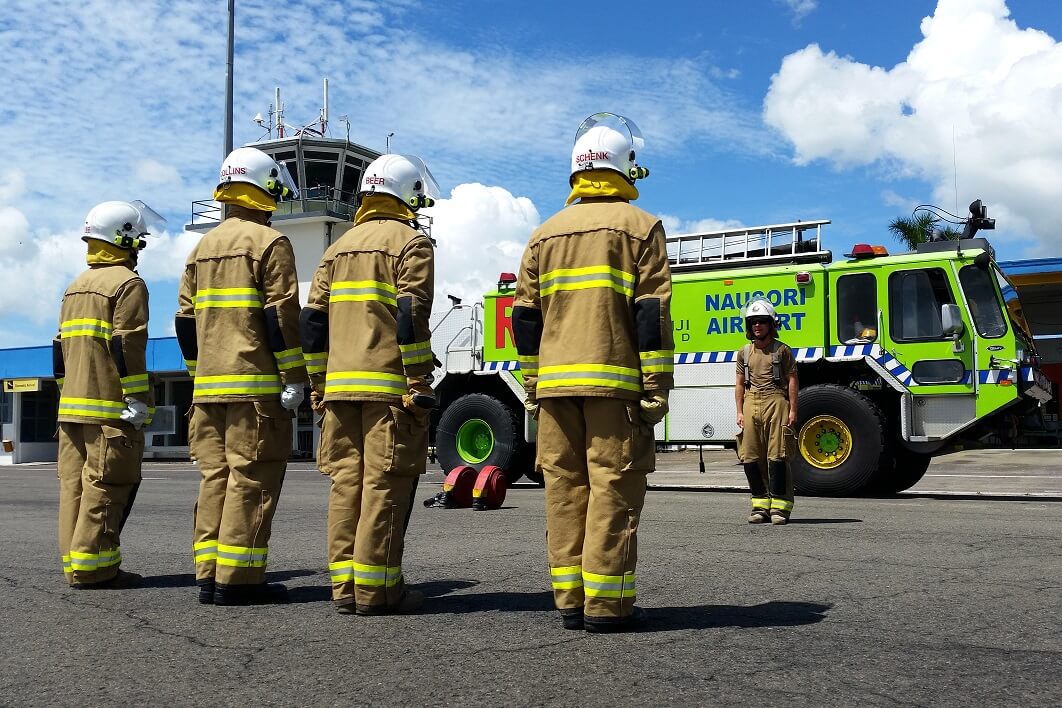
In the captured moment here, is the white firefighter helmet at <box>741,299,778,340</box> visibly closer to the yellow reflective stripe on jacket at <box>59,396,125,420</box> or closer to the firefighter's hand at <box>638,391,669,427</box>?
the firefighter's hand at <box>638,391,669,427</box>

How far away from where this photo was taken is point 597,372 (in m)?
4.25

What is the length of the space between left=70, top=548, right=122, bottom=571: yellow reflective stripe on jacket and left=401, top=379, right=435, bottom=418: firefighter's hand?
2103 mm

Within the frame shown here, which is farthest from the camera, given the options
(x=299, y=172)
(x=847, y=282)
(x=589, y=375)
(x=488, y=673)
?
(x=299, y=172)

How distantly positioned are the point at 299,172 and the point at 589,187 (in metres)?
37.3

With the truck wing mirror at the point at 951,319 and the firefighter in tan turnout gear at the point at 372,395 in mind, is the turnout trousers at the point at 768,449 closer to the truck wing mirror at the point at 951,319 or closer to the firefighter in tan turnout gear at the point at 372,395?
the truck wing mirror at the point at 951,319

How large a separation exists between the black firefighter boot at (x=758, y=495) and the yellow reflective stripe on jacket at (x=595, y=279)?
4796 mm

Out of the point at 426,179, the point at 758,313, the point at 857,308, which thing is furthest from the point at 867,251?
the point at 426,179

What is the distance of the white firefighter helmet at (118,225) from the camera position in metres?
6.08

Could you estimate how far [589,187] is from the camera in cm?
461

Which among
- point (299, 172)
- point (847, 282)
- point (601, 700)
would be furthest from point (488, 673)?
point (299, 172)

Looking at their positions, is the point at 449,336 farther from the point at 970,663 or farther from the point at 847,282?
the point at 970,663

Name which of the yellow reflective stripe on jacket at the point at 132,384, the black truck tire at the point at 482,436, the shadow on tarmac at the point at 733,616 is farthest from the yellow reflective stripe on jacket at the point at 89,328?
the black truck tire at the point at 482,436

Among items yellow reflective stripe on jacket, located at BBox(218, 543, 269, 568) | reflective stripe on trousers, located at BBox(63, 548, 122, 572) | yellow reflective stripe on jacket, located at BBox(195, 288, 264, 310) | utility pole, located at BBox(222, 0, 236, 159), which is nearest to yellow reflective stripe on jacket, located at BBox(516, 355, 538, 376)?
yellow reflective stripe on jacket, located at BBox(195, 288, 264, 310)

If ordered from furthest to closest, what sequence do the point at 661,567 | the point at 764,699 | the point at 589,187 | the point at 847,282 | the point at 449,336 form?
1. the point at 449,336
2. the point at 847,282
3. the point at 661,567
4. the point at 589,187
5. the point at 764,699
